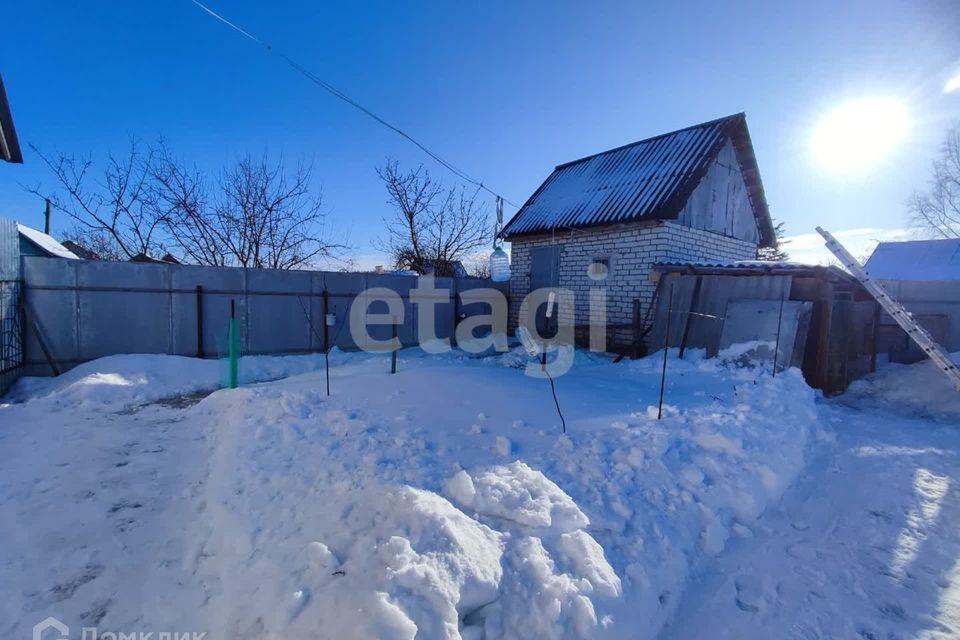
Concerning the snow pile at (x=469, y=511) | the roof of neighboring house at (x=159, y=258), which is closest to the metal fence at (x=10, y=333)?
the snow pile at (x=469, y=511)

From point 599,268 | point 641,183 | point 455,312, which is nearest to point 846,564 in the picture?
point 599,268

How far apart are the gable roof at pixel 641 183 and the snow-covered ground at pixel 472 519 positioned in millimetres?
4971

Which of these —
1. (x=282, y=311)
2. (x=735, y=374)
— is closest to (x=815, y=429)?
(x=735, y=374)

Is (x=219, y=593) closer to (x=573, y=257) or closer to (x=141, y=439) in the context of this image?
(x=141, y=439)

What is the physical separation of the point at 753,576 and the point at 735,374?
14.3 ft

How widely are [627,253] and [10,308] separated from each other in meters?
10.3

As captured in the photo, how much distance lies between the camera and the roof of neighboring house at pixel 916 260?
10566 mm

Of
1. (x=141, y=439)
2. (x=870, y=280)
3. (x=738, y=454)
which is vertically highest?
(x=870, y=280)

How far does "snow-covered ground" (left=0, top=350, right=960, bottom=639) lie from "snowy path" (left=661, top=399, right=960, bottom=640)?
0.05 ft

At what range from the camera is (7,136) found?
516 centimetres

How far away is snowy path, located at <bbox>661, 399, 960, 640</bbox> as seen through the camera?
190cm

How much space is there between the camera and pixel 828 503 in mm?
3008

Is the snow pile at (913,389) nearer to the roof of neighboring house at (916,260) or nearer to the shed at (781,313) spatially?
the shed at (781,313)

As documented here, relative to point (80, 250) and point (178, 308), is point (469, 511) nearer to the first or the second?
point (178, 308)
